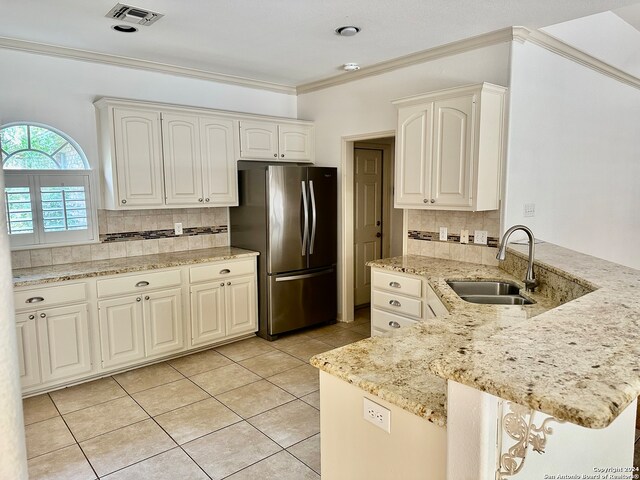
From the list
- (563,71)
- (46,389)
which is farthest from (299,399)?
(563,71)


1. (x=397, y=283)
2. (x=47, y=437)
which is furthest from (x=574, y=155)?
(x=47, y=437)

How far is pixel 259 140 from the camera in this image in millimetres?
4680

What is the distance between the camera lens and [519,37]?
3.32 m

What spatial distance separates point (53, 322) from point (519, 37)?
4.05m

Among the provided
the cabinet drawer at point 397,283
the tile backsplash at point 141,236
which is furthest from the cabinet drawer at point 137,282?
the cabinet drawer at point 397,283

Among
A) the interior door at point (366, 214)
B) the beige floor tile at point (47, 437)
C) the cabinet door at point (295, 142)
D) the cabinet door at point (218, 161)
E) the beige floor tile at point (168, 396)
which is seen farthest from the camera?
the interior door at point (366, 214)

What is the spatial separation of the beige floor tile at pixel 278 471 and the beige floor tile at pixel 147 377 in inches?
55.0

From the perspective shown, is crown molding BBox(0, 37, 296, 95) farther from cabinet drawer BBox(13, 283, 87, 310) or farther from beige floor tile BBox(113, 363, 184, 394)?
beige floor tile BBox(113, 363, 184, 394)

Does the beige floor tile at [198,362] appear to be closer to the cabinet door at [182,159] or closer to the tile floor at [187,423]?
the tile floor at [187,423]

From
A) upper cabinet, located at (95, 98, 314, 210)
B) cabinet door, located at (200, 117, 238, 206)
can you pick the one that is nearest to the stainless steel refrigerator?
cabinet door, located at (200, 117, 238, 206)

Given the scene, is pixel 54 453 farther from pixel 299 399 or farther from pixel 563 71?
pixel 563 71

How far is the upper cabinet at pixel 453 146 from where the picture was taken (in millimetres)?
3289

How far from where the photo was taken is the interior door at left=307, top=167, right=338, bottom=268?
4539 mm

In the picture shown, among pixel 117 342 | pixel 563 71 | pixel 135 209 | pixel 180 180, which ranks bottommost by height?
pixel 117 342
